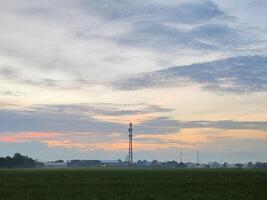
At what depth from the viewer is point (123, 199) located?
1463 inches

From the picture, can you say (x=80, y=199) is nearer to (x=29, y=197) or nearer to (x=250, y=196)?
(x=29, y=197)

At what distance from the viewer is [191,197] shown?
39.3m

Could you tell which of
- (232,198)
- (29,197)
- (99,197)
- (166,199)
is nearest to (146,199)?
(166,199)

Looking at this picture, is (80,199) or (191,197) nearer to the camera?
(80,199)

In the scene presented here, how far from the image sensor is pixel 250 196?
3975 cm

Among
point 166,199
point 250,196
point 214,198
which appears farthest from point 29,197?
point 250,196

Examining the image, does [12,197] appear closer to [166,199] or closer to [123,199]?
[123,199]

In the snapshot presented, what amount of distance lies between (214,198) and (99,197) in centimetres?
881

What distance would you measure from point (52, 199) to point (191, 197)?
10822 mm

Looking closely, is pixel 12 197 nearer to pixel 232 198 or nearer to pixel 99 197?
pixel 99 197

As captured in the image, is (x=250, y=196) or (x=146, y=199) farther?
(x=250, y=196)

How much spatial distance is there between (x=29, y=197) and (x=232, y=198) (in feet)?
51.3

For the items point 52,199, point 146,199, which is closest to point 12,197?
point 52,199

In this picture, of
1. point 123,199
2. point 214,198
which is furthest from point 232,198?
point 123,199
